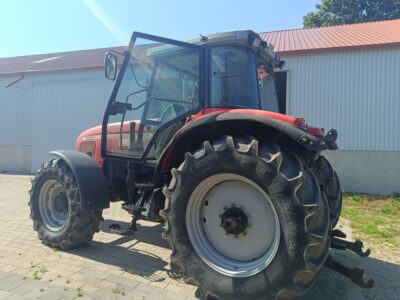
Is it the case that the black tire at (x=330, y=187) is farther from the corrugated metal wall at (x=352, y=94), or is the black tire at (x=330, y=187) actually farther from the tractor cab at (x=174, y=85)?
the corrugated metal wall at (x=352, y=94)

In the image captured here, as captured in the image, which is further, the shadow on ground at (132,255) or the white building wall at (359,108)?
the white building wall at (359,108)

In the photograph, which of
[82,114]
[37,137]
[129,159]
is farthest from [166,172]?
[37,137]

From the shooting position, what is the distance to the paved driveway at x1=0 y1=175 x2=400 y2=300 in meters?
3.59

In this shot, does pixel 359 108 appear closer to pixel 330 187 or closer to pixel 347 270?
pixel 330 187

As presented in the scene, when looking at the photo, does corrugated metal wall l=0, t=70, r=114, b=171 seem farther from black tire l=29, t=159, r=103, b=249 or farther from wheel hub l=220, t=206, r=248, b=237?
wheel hub l=220, t=206, r=248, b=237

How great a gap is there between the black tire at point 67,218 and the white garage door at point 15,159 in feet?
41.5

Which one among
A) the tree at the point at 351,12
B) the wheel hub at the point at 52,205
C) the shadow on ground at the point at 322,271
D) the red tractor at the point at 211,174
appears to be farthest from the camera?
the tree at the point at 351,12

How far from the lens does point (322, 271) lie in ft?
14.0

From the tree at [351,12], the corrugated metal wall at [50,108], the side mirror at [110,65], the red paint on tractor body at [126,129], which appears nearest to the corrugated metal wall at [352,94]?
the corrugated metal wall at [50,108]

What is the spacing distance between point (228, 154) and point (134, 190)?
1960 mm

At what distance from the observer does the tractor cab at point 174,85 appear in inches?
162

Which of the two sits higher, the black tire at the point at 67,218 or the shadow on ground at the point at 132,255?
the black tire at the point at 67,218

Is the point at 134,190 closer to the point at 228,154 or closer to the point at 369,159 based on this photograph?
the point at 228,154

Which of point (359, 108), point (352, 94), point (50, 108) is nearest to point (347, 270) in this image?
point (359, 108)
